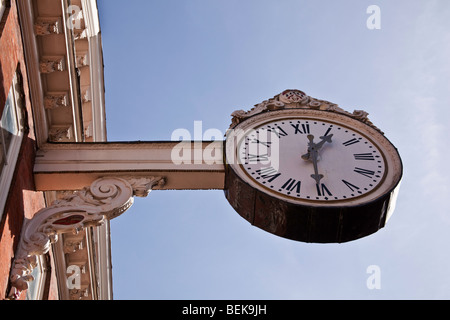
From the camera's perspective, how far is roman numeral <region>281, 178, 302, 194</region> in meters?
6.92

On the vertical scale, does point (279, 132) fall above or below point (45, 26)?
below

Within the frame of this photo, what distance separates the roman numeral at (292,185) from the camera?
692 cm

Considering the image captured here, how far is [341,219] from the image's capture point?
6617 millimetres

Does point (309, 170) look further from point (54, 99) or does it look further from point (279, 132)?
point (54, 99)

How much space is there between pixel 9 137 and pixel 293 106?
366cm

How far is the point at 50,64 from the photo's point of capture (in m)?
7.68

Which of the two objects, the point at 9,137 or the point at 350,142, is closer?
the point at 9,137

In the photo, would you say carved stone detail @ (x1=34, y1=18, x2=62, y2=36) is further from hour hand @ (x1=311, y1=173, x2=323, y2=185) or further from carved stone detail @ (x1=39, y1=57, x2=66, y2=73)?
hour hand @ (x1=311, y1=173, x2=323, y2=185)

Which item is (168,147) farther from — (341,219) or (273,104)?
(341,219)

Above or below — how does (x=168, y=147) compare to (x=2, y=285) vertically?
above

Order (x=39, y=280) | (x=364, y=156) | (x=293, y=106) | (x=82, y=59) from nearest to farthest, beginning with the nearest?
(x=364, y=156)
(x=293, y=106)
(x=39, y=280)
(x=82, y=59)

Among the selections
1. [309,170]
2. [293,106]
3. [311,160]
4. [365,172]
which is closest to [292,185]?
[309,170]

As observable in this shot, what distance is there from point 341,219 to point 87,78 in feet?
16.9
